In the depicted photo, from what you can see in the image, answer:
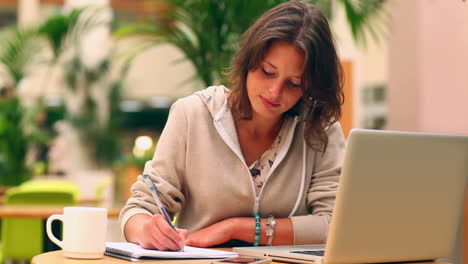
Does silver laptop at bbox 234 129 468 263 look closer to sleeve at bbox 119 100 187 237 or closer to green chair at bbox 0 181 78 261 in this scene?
sleeve at bbox 119 100 187 237

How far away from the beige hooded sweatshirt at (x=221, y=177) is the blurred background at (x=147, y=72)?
1358mm

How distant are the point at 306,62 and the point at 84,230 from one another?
741 millimetres

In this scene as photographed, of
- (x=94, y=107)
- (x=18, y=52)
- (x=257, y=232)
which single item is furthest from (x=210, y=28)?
(x=94, y=107)

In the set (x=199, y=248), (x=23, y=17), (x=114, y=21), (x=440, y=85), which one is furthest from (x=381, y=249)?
(x=23, y=17)

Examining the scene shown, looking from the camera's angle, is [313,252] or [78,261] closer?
[78,261]

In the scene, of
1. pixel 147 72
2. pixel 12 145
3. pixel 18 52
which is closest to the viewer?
pixel 12 145

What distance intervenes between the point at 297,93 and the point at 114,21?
9.94 meters

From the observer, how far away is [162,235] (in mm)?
1583

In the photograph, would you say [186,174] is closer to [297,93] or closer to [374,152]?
[297,93]

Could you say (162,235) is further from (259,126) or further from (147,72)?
(147,72)

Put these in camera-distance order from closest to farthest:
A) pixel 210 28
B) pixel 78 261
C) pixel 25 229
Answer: pixel 78 261 < pixel 210 28 < pixel 25 229

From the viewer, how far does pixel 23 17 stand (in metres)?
13.3

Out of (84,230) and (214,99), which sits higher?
(214,99)

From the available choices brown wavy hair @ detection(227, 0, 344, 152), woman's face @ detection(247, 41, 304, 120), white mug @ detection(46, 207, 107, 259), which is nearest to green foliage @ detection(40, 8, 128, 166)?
brown wavy hair @ detection(227, 0, 344, 152)
